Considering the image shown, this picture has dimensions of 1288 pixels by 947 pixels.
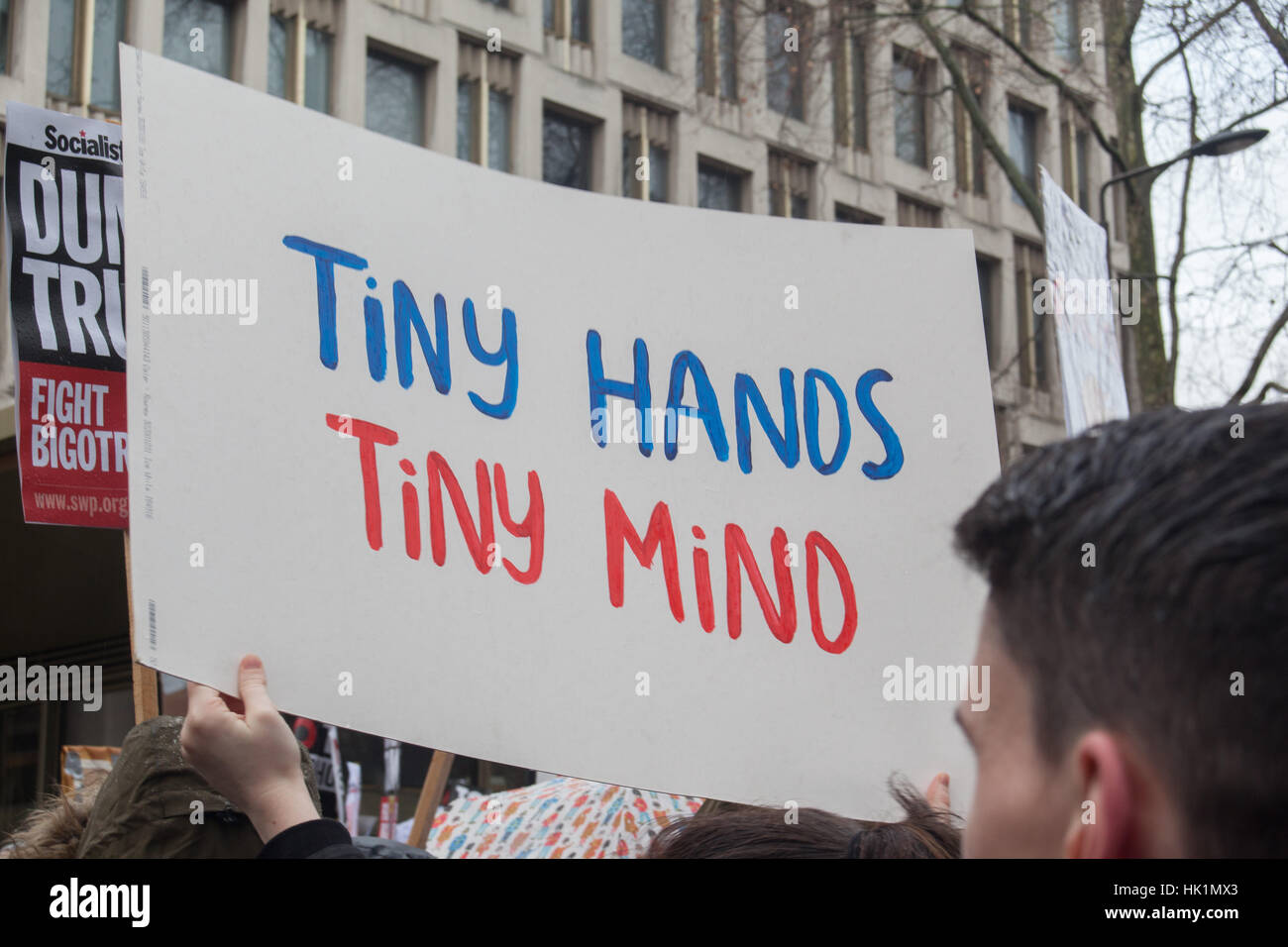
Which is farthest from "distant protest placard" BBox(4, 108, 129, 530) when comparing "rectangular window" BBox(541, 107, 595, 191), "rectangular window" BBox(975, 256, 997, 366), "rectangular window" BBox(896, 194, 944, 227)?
"rectangular window" BBox(975, 256, 997, 366)

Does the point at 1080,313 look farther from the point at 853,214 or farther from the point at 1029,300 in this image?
the point at 1029,300

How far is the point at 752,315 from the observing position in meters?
2.35

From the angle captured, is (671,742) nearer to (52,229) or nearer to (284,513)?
(284,513)

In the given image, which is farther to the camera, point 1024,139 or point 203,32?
point 1024,139

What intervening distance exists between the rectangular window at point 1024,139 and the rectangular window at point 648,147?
21.9 ft

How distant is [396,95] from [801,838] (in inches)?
594

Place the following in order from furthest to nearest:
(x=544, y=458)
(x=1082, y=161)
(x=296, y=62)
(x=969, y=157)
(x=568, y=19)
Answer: (x=1082, y=161) < (x=969, y=157) < (x=568, y=19) < (x=296, y=62) < (x=544, y=458)

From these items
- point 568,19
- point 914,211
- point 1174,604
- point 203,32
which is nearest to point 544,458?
point 1174,604

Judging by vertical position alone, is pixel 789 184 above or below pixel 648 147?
below

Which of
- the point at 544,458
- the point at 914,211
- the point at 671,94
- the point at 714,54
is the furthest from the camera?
the point at 914,211

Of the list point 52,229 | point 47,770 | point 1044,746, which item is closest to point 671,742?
point 1044,746

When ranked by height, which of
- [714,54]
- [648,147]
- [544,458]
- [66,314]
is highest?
[714,54]

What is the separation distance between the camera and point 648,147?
685 inches
